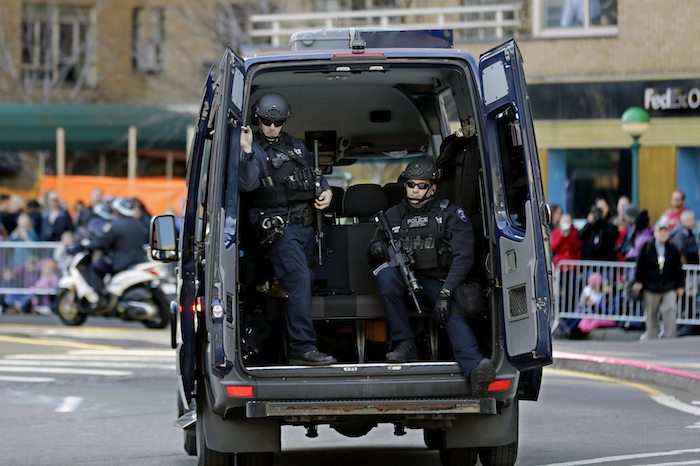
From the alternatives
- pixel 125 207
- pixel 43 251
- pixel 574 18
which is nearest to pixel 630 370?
pixel 125 207

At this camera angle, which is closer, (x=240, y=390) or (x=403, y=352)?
(x=240, y=390)

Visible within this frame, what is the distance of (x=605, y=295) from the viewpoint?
72.0 ft

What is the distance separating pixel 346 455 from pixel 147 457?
129cm

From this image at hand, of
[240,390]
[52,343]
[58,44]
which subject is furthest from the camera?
[58,44]

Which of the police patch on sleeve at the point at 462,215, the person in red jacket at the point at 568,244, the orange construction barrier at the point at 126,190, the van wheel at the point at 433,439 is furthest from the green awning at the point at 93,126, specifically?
the police patch on sleeve at the point at 462,215

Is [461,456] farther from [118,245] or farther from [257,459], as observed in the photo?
[118,245]

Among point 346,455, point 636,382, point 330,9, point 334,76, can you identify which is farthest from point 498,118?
point 330,9

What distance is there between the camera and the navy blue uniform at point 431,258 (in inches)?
372

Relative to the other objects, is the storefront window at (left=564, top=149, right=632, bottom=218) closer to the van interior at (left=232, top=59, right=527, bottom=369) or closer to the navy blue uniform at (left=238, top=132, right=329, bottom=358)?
the van interior at (left=232, top=59, right=527, bottom=369)

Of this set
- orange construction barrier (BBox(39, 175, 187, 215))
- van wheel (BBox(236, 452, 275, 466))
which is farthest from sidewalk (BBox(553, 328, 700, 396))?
orange construction barrier (BBox(39, 175, 187, 215))

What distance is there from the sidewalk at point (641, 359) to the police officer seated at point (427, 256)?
629 centimetres

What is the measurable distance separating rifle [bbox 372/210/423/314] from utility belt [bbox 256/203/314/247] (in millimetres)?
499

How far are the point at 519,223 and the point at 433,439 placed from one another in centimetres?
212

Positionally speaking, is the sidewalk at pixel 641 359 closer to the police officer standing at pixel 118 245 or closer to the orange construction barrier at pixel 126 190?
the police officer standing at pixel 118 245
